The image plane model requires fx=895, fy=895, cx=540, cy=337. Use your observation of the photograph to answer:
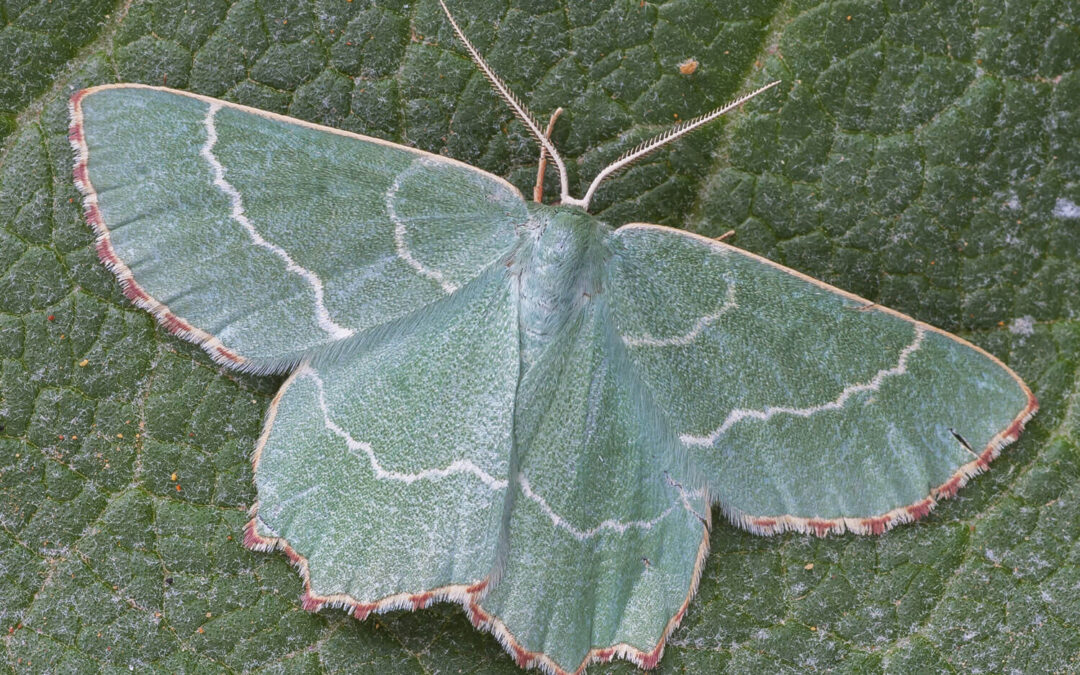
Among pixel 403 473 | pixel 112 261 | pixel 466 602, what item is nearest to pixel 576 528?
pixel 466 602

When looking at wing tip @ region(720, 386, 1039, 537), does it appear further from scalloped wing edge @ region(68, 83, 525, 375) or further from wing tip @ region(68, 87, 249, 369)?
wing tip @ region(68, 87, 249, 369)

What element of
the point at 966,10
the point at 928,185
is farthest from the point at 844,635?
the point at 966,10

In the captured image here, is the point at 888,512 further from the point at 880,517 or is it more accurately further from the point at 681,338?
the point at 681,338

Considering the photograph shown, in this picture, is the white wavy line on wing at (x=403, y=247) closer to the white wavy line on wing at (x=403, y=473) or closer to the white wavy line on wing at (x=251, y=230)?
the white wavy line on wing at (x=251, y=230)

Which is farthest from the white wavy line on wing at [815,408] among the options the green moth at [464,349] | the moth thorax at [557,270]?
the moth thorax at [557,270]

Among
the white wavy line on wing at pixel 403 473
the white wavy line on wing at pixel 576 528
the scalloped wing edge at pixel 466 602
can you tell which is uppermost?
the white wavy line on wing at pixel 403 473

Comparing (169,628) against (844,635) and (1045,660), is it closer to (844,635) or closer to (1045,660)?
(844,635)

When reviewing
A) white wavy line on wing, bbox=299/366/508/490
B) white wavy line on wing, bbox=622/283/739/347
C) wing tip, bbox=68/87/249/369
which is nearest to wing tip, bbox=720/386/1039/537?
white wavy line on wing, bbox=622/283/739/347
